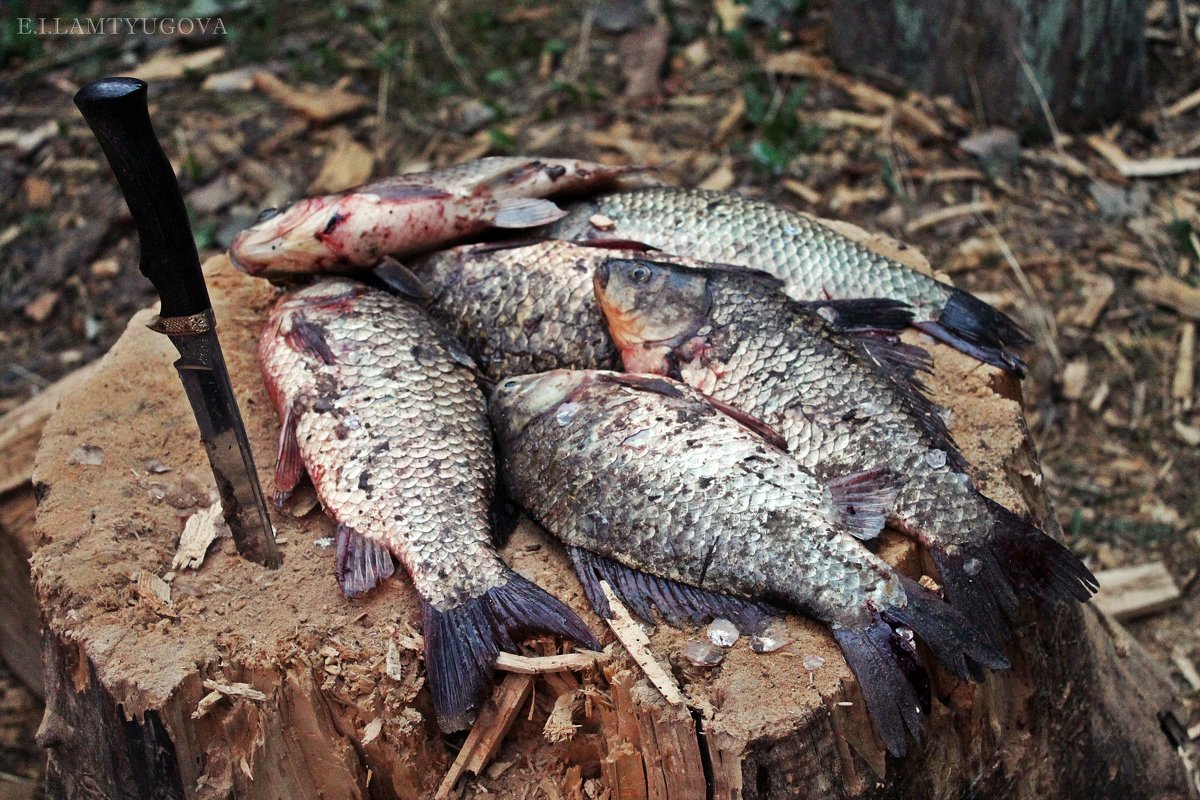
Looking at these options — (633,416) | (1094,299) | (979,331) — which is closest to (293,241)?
(633,416)

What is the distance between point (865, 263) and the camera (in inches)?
104

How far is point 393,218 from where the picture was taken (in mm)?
2674

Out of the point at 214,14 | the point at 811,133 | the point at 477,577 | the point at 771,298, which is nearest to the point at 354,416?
the point at 477,577

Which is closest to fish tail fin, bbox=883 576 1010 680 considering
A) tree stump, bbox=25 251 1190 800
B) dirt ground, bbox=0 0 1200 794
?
tree stump, bbox=25 251 1190 800

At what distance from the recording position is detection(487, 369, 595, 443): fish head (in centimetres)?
230

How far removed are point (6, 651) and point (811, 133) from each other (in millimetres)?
3688

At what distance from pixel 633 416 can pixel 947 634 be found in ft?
2.25

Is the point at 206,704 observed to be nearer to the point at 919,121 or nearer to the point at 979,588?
the point at 979,588

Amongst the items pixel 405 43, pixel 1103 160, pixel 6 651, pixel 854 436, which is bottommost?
pixel 6 651

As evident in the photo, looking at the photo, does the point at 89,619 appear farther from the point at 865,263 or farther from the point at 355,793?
the point at 865,263

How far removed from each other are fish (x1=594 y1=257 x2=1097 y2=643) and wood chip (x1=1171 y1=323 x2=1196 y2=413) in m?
2.05

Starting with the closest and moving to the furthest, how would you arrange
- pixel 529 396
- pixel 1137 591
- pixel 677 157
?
pixel 529 396, pixel 1137 591, pixel 677 157

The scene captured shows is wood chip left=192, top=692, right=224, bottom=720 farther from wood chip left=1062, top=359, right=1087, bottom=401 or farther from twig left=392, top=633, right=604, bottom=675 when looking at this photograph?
wood chip left=1062, top=359, right=1087, bottom=401

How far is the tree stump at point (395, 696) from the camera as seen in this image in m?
1.88
